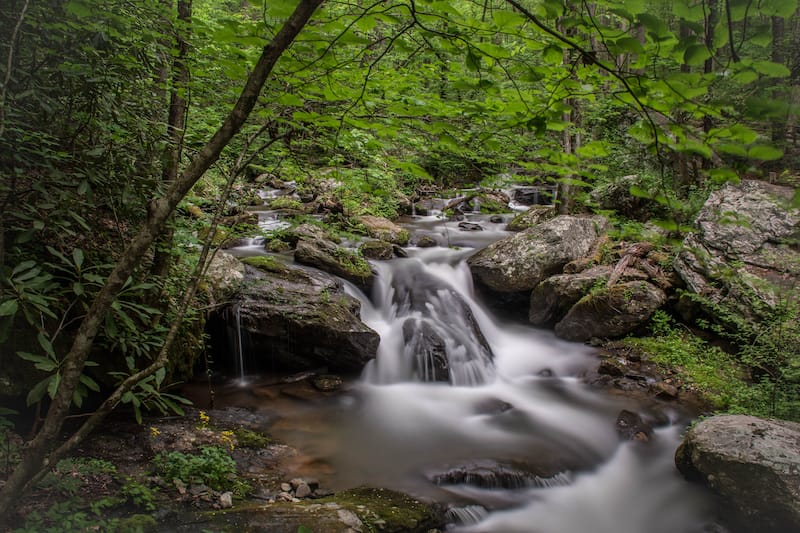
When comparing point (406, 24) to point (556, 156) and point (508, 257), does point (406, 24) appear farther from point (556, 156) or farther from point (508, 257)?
point (508, 257)

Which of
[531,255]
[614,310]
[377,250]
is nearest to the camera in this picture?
[614,310]

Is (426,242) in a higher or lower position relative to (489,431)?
higher

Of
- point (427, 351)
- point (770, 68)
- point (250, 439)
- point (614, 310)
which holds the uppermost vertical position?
point (770, 68)

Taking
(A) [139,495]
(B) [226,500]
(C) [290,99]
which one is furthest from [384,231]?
(C) [290,99]

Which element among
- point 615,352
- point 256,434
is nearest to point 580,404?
point 615,352

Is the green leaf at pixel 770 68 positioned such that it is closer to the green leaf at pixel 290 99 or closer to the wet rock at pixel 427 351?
the green leaf at pixel 290 99

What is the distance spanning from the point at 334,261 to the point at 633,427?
19.4ft

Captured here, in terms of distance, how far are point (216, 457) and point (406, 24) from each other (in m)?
4.25

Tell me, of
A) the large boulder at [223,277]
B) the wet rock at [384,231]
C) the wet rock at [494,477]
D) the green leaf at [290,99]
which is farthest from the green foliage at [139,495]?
the wet rock at [384,231]

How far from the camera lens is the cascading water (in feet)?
15.8

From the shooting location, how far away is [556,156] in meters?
2.11

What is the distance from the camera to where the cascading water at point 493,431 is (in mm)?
4820

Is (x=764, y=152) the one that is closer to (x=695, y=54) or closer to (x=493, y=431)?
(x=695, y=54)

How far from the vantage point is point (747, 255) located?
814cm
